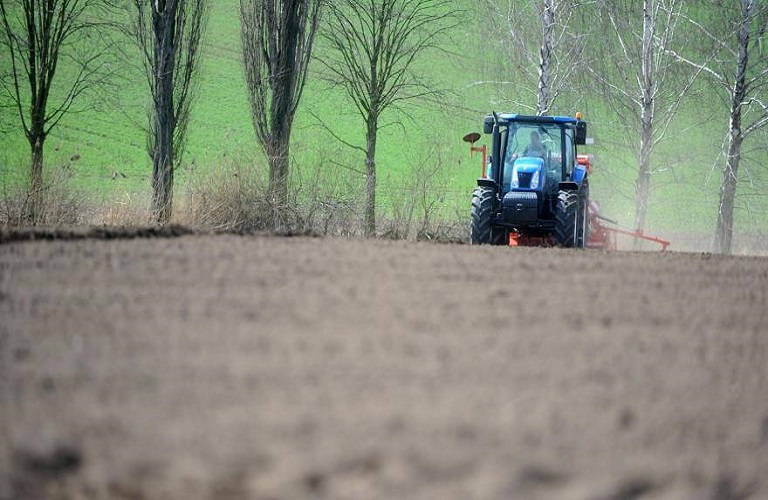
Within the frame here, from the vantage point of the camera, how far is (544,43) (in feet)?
79.8

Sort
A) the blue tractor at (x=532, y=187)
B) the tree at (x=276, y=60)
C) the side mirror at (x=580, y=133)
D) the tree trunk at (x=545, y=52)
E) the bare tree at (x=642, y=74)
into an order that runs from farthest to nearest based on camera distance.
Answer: the bare tree at (x=642, y=74) < the tree trunk at (x=545, y=52) < the tree at (x=276, y=60) < the side mirror at (x=580, y=133) < the blue tractor at (x=532, y=187)

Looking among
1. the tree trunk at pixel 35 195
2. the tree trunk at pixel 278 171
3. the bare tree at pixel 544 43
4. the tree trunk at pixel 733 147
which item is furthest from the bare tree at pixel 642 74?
the tree trunk at pixel 35 195

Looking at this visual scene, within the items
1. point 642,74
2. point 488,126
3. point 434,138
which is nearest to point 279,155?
point 488,126

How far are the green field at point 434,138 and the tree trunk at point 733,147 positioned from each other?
494 centimetres

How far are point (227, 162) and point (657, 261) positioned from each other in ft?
24.9

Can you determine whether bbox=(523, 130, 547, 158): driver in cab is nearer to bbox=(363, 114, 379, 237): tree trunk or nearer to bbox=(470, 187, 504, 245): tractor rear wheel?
bbox=(470, 187, 504, 245): tractor rear wheel

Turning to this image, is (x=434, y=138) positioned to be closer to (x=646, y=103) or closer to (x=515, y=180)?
(x=646, y=103)

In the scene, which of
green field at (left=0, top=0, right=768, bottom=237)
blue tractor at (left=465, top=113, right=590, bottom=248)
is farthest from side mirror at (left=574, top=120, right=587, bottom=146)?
green field at (left=0, top=0, right=768, bottom=237)

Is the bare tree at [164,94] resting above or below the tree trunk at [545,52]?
below

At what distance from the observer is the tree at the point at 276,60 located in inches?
704

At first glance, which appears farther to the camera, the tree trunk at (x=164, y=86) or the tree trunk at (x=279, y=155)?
the tree trunk at (x=164, y=86)

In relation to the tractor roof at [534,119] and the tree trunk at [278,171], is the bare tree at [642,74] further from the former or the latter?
the tree trunk at [278,171]

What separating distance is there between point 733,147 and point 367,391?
70.6ft

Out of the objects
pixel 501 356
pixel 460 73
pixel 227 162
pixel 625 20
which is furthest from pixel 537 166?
pixel 460 73
